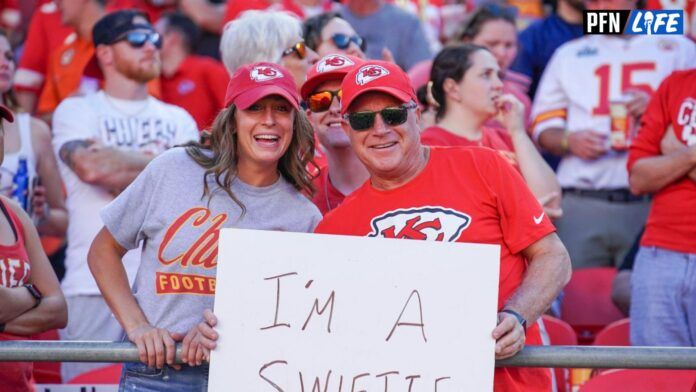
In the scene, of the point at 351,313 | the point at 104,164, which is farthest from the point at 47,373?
the point at 351,313

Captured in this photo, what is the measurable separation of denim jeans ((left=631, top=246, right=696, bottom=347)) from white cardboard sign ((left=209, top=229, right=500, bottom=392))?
2021 millimetres

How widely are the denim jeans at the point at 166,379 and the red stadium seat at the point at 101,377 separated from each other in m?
1.08

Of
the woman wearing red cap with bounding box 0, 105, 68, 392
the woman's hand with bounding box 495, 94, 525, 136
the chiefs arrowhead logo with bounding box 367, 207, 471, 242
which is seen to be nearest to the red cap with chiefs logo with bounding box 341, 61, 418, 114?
the chiefs arrowhead logo with bounding box 367, 207, 471, 242

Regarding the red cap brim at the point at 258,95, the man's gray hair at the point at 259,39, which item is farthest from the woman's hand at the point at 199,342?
the man's gray hair at the point at 259,39

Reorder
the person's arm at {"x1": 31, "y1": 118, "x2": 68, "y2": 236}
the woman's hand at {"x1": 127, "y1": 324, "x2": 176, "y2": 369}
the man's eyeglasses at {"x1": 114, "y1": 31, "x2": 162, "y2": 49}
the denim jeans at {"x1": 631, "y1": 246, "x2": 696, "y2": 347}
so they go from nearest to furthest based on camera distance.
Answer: the woman's hand at {"x1": 127, "y1": 324, "x2": 176, "y2": 369} < the denim jeans at {"x1": 631, "y1": 246, "x2": 696, "y2": 347} < the person's arm at {"x1": 31, "y1": 118, "x2": 68, "y2": 236} < the man's eyeglasses at {"x1": 114, "y1": 31, "x2": 162, "y2": 49}

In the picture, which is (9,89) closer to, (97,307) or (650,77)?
(97,307)

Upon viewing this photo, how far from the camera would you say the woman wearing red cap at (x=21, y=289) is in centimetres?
393

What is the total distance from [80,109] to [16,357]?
2.64 m

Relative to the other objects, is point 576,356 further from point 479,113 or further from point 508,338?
point 479,113

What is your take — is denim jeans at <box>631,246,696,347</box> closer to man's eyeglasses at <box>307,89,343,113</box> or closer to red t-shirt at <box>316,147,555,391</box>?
red t-shirt at <box>316,147,555,391</box>

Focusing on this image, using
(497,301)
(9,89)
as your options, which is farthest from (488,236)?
(9,89)

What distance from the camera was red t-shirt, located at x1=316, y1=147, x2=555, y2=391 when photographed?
3504mm

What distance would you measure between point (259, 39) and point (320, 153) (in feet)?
1.86

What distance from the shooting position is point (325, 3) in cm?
821
